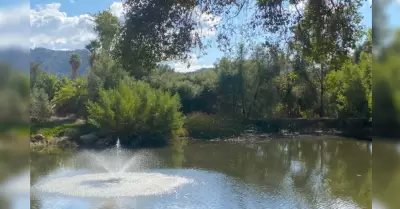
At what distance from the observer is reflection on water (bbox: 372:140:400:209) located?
4.07 feet

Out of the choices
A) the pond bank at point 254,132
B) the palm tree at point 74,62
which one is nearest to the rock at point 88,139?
the pond bank at point 254,132

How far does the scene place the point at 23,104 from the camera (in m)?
1.16

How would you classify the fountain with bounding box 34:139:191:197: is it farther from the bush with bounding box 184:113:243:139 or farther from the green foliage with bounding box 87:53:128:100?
the bush with bounding box 184:113:243:139

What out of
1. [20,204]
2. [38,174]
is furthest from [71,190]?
[20,204]

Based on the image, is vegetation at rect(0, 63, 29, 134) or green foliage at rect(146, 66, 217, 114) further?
green foliage at rect(146, 66, 217, 114)

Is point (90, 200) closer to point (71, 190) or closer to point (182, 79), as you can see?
point (71, 190)

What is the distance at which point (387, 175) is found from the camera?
1.46 m

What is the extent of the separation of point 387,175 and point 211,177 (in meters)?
8.46

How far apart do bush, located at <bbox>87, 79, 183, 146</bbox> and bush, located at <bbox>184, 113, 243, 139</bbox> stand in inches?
54.8

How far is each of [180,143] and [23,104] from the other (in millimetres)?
14223

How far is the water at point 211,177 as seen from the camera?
309 inches

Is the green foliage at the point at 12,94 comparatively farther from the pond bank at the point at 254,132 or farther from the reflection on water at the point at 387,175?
the pond bank at the point at 254,132

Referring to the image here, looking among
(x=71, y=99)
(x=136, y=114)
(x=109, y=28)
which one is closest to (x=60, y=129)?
(x=71, y=99)

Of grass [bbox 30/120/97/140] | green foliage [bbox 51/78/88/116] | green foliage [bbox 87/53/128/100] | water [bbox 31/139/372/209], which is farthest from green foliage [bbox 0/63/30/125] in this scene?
green foliage [bbox 51/78/88/116]
